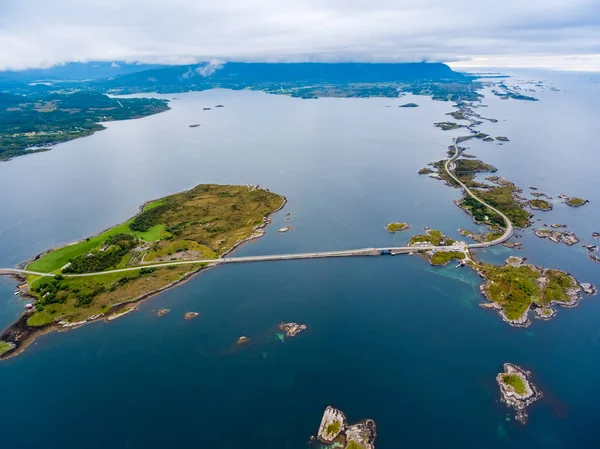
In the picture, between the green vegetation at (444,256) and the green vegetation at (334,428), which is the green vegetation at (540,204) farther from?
the green vegetation at (334,428)

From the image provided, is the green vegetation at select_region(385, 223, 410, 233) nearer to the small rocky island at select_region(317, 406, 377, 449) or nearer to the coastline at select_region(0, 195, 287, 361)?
the coastline at select_region(0, 195, 287, 361)

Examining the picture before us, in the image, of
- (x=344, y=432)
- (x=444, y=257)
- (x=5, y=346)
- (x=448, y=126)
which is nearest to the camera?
(x=344, y=432)

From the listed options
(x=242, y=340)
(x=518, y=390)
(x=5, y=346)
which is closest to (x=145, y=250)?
(x=5, y=346)

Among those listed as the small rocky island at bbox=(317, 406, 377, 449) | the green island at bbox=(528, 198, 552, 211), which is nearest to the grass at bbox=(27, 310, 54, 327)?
the small rocky island at bbox=(317, 406, 377, 449)

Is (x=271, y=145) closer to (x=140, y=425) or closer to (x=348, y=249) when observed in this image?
(x=348, y=249)

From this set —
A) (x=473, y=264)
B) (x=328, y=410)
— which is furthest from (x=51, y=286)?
(x=473, y=264)

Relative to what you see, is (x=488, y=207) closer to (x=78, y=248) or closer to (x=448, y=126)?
(x=78, y=248)
